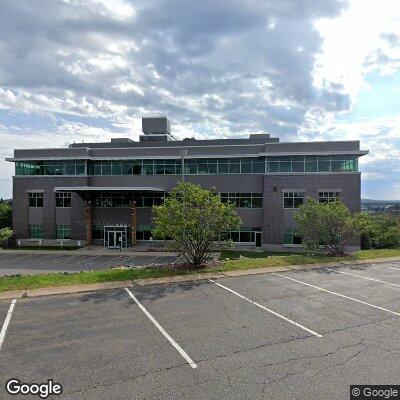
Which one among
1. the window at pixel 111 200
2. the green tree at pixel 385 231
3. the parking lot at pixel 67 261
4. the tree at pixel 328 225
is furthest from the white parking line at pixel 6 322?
the green tree at pixel 385 231

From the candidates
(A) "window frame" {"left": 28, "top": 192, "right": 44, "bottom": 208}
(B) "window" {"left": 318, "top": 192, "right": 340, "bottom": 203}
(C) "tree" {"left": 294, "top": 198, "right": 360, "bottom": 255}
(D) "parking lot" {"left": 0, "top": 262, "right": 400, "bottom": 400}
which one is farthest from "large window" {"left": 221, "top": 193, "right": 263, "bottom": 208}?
(D) "parking lot" {"left": 0, "top": 262, "right": 400, "bottom": 400}

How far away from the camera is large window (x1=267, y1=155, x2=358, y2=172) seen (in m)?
39.9

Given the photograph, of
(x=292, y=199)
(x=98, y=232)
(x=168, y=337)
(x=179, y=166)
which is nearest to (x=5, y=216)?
(x=98, y=232)

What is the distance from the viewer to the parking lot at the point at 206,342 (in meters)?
7.73

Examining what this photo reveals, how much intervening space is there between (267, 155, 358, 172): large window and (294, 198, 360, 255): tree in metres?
13.2

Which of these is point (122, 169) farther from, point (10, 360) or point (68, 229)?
point (10, 360)

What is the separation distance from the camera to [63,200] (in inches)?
1842

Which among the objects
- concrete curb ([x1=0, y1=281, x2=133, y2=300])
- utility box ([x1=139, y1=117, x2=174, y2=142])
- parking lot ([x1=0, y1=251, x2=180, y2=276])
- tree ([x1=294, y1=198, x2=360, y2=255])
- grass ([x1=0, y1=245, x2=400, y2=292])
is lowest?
parking lot ([x1=0, y1=251, x2=180, y2=276])

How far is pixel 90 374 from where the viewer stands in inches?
322

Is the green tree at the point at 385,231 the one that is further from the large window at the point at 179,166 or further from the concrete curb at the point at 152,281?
the concrete curb at the point at 152,281

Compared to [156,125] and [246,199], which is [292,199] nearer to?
[246,199]

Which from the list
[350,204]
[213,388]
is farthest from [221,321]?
[350,204]

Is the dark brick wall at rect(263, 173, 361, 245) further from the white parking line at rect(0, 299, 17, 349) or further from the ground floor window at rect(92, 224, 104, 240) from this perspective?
the white parking line at rect(0, 299, 17, 349)

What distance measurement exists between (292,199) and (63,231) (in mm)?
29889
